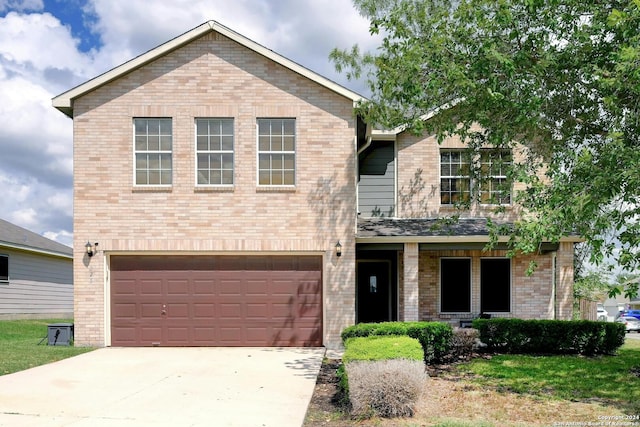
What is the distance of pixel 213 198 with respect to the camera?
1455 centimetres

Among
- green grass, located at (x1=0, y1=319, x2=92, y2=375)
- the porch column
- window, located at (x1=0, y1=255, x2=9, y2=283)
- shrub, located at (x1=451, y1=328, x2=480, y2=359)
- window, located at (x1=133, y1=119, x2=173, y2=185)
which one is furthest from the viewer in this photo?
window, located at (x1=0, y1=255, x2=9, y2=283)

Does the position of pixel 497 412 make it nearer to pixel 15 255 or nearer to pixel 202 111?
pixel 202 111

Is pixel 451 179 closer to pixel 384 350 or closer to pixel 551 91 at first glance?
pixel 551 91

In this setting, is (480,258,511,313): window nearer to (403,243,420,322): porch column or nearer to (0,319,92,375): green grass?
(403,243,420,322): porch column

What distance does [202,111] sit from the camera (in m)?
14.6

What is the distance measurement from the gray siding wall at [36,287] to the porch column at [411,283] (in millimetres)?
17016

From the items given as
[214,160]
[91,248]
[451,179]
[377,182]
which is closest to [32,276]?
[91,248]

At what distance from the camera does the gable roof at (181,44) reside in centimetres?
1452

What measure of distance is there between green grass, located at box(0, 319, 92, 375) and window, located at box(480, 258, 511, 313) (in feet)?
37.4

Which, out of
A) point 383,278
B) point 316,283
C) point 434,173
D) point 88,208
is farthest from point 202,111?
point 383,278

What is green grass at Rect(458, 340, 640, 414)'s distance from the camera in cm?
979

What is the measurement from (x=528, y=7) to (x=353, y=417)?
7.49 meters

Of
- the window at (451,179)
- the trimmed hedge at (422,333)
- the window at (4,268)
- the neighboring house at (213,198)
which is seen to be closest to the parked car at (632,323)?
the window at (451,179)

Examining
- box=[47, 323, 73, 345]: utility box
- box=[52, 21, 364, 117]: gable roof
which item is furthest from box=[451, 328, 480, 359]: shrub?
box=[47, 323, 73, 345]: utility box
